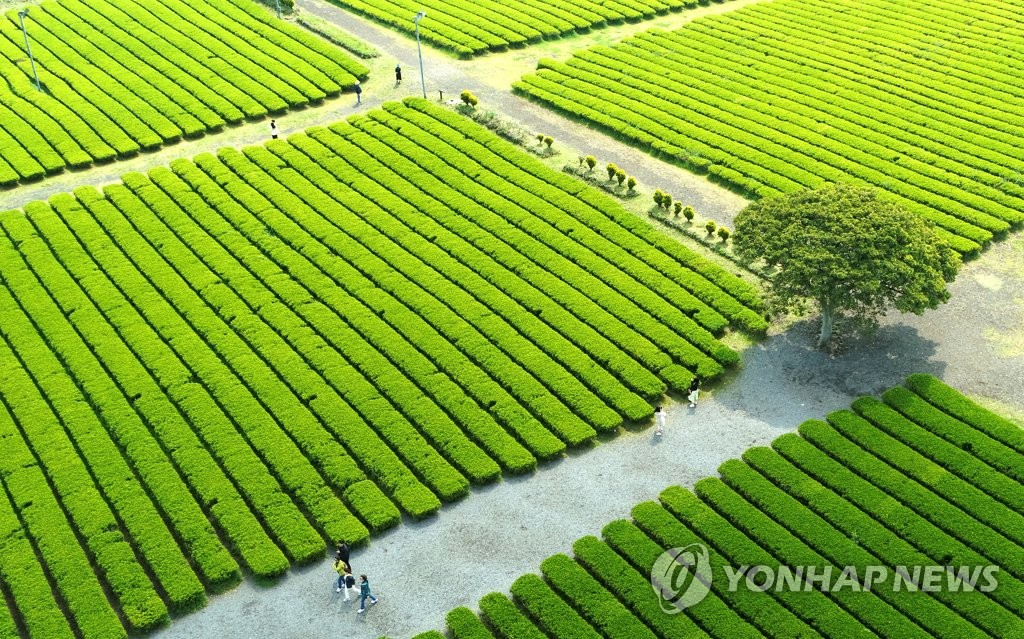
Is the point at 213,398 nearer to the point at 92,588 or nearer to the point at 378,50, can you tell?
the point at 92,588

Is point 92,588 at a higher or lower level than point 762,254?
lower

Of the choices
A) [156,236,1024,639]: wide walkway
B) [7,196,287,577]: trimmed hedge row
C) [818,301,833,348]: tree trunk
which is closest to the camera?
[156,236,1024,639]: wide walkway

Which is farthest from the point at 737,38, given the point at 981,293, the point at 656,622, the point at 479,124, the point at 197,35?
the point at 656,622

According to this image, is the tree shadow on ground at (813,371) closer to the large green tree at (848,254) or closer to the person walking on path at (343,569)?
the large green tree at (848,254)

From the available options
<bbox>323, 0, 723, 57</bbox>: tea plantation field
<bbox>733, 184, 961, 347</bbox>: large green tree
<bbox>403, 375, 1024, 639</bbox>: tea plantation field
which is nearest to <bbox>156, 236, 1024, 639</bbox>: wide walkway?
<bbox>403, 375, 1024, 639</bbox>: tea plantation field

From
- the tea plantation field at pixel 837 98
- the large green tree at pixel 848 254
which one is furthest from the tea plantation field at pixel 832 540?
the tea plantation field at pixel 837 98

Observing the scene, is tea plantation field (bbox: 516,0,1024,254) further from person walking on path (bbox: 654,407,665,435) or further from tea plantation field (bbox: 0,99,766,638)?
person walking on path (bbox: 654,407,665,435)
